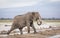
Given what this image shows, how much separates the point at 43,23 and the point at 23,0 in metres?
0.40

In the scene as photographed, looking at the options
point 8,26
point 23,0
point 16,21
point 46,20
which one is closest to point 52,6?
point 46,20

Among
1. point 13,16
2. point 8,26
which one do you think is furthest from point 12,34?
point 13,16

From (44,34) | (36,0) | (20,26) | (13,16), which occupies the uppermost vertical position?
(36,0)

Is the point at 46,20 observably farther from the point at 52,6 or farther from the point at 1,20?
the point at 1,20

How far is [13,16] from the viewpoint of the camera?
74.1 inches

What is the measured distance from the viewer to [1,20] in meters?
1.92

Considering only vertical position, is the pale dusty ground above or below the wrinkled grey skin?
below

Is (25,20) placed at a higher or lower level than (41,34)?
higher

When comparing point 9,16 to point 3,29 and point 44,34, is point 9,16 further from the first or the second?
point 44,34

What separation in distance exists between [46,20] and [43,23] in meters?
0.07

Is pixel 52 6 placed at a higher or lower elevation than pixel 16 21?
higher

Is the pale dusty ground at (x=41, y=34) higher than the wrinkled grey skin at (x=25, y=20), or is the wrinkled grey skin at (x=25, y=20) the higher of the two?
the wrinkled grey skin at (x=25, y=20)

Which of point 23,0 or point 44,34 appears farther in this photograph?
point 23,0

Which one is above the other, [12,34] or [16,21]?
[16,21]
